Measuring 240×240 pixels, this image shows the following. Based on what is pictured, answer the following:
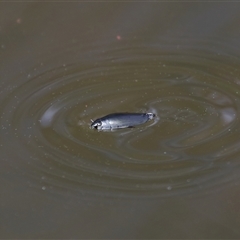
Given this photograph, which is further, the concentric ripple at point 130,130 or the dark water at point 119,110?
the concentric ripple at point 130,130

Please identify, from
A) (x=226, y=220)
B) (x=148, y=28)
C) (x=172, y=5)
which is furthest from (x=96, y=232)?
(x=172, y=5)

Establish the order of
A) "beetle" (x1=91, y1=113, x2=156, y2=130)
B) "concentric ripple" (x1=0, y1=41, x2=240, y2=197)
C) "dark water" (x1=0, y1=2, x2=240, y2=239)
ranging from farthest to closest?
"beetle" (x1=91, y1=113, x2=156, y2=130) → "concentric ripple" (x1=0, y1=41, x2=240, y2=197) → "dark water" (x1=0, y1=2, x2=240, y2=239)

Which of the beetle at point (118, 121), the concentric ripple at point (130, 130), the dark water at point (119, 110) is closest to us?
Result: the dark water at point (119, 110)

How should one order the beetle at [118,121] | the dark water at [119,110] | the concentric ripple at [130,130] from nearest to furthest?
the dark water at [119,110]
the concentric ripple at [130,130]
the beetle at [118,121]

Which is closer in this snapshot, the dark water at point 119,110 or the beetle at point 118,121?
the dark water at point 119,110

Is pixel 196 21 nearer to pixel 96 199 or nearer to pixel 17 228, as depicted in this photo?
pixel 96 199
